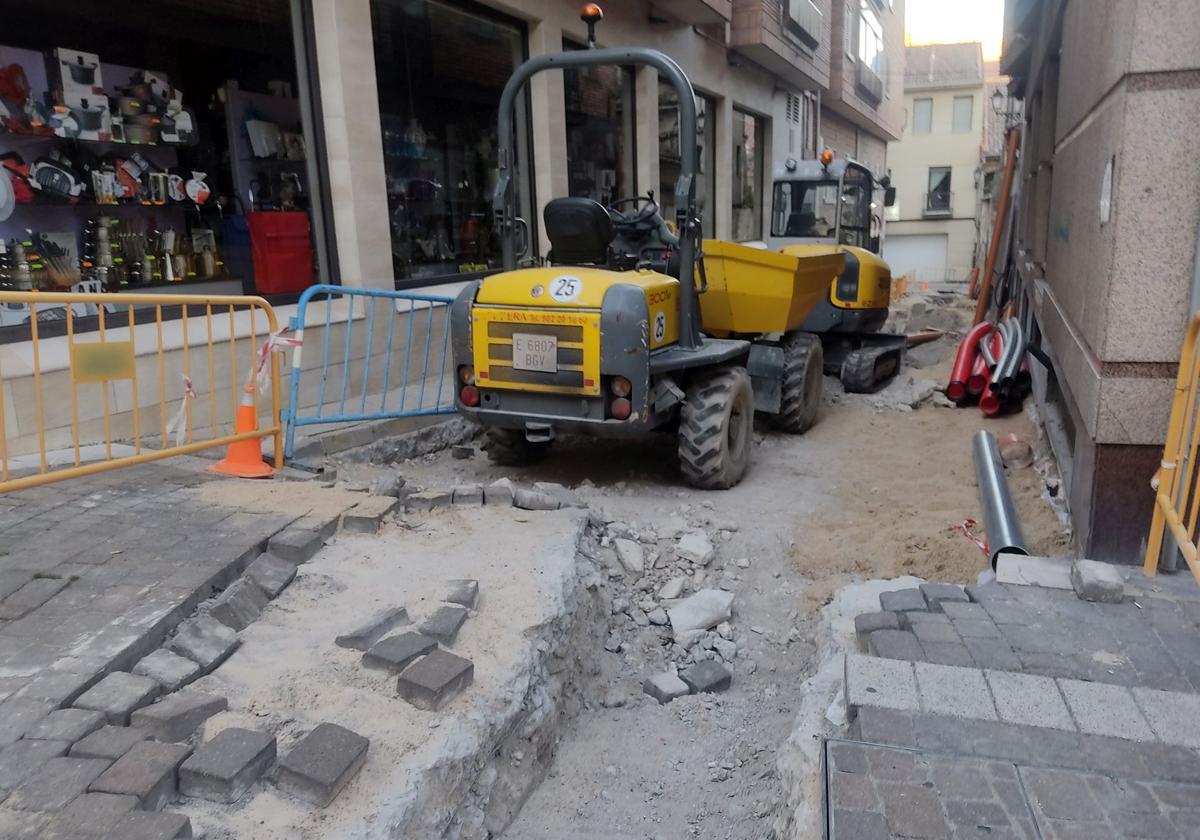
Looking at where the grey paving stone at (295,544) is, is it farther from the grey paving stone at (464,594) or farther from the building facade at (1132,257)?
the building facade at (1132,257)

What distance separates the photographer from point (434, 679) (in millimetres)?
2871

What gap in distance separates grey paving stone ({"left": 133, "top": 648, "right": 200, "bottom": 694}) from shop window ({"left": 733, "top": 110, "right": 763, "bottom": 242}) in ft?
47.4

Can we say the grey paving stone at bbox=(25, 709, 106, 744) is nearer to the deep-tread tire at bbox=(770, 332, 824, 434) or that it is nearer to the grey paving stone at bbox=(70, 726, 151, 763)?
the grey paving stone at bbox=(70, 726, 151, 763)

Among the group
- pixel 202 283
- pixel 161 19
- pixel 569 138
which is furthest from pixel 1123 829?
pixel 569 138

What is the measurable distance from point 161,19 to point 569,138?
5.13 metres

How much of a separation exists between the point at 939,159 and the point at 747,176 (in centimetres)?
2598

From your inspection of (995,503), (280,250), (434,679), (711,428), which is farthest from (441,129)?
(434,679)

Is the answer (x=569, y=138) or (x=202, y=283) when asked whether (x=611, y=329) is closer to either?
(x=202, y=283)

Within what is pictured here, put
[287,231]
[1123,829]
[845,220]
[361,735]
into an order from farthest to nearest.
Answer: [845,220], [287,231], [361,735], [1123,829]

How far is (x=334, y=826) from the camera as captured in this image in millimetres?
2312

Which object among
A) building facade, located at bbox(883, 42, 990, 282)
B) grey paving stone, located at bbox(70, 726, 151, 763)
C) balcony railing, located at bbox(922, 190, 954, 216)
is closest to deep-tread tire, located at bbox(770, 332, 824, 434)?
grey paving stone, located at bbox(70, 726, 151, 763)

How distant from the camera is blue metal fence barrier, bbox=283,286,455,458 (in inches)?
244

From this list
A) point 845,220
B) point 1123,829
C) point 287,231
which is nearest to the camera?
point 1123,829

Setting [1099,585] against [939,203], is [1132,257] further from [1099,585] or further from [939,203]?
[939,203]
